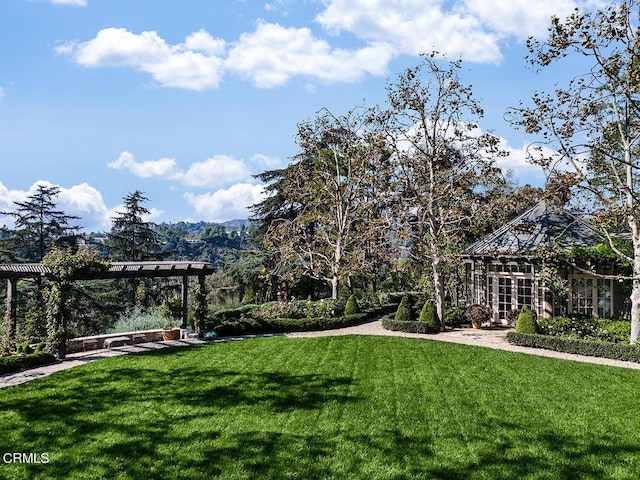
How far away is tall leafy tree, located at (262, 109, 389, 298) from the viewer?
2275cm

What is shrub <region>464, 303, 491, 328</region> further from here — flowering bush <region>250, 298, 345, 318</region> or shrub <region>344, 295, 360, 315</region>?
flowering bush <region>250, 298, 345, 318</region>

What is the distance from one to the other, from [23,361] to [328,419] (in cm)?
867

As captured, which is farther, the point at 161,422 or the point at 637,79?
the point at 637,79

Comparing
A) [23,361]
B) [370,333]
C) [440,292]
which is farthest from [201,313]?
[440,292]

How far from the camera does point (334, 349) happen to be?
13023mm

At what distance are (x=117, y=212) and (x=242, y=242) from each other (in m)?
57.9

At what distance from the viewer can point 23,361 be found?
1145cm

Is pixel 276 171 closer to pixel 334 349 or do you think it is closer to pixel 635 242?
pixel 334 349

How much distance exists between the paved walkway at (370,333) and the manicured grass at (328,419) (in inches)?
36.9

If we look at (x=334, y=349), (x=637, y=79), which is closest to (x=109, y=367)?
(x=334, y=349)

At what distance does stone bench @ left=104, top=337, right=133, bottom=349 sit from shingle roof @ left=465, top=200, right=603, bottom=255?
44.2 ft

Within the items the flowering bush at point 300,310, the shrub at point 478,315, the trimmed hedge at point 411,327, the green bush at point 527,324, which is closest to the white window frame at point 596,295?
the shrub at point 478,315

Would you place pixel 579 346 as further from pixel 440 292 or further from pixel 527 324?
pixel 440 292

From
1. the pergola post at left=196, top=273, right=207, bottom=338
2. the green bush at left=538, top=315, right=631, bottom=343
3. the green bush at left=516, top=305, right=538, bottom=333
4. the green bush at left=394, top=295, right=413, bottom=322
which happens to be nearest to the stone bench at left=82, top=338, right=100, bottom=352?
the pergola post at left=196, top=273, right=207, bottom=338
